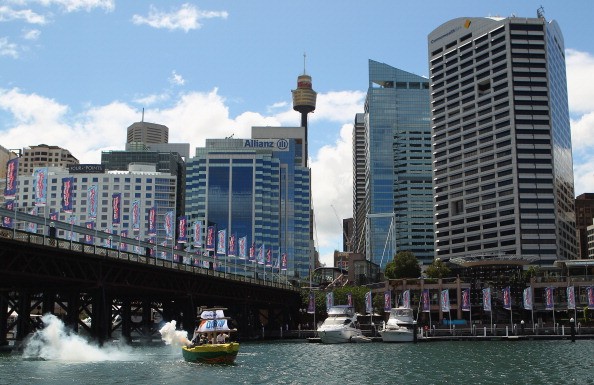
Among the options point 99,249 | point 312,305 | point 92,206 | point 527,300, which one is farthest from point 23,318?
point 527,300

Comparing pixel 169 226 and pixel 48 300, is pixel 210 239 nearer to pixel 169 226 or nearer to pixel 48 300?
pixel 169 226

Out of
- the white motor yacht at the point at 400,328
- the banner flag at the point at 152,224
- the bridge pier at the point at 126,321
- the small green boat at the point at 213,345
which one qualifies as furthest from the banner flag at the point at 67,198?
the white motor yacht at the point at 400,328

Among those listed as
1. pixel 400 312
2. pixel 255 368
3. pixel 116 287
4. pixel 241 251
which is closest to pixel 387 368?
pixel 255 368

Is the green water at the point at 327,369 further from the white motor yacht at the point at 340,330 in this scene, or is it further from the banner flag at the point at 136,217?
the white motor yacht at the point at 340,330

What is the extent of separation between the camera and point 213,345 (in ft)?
252

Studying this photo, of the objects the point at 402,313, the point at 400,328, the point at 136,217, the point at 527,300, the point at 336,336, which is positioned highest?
the point at 136,217

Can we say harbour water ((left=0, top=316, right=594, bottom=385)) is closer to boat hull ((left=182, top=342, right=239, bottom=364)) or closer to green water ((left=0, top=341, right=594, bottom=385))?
green water ((left=0, top=341, right=594, bottom=385))

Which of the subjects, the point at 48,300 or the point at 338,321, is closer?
the point at 48,300

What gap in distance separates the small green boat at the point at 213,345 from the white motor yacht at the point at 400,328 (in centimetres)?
4932

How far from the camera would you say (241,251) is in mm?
148625

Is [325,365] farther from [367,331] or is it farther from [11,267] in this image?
[367,331]

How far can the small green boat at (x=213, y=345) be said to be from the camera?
3017 inches

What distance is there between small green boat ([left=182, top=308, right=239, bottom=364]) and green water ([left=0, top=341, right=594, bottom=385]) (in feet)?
4.19

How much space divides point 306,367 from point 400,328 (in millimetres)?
51065
